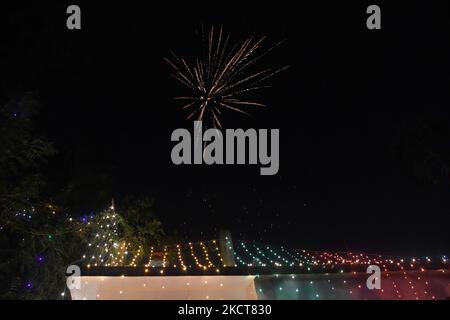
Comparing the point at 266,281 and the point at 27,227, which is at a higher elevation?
the point at 27,227

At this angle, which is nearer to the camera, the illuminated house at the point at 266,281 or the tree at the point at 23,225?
the illuminated house at the point at 266,281

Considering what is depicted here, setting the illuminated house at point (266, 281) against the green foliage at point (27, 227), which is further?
the green foliage at point (27, 227)

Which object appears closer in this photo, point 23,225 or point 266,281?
point 266,281

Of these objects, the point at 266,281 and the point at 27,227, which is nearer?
the point at 266,281

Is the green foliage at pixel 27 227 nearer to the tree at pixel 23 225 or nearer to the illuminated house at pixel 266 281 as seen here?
the tree at pixel 23 225

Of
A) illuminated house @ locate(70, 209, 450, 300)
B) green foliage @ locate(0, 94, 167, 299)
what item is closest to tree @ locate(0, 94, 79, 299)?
green foliage @ locate(0, 94, 167, 299)

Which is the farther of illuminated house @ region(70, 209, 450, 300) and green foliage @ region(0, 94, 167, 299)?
green foliage @ region(0, 94, 167, 299)

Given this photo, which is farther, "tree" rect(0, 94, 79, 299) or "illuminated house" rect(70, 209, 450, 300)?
"tree" rect(0, 94, 79, 299)

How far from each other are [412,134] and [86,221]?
5123 millimetres

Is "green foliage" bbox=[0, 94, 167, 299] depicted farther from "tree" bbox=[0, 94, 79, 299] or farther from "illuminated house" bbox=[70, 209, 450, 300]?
"illuminated house" bbox=[70, 209, 450, 300]

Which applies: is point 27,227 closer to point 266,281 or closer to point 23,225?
point 23,225

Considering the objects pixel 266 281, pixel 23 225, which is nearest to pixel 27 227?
pixel 23 225

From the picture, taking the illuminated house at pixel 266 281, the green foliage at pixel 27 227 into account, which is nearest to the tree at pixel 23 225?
the green foliage at pixel 27 227

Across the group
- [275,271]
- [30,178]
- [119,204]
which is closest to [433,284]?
[275,271]
